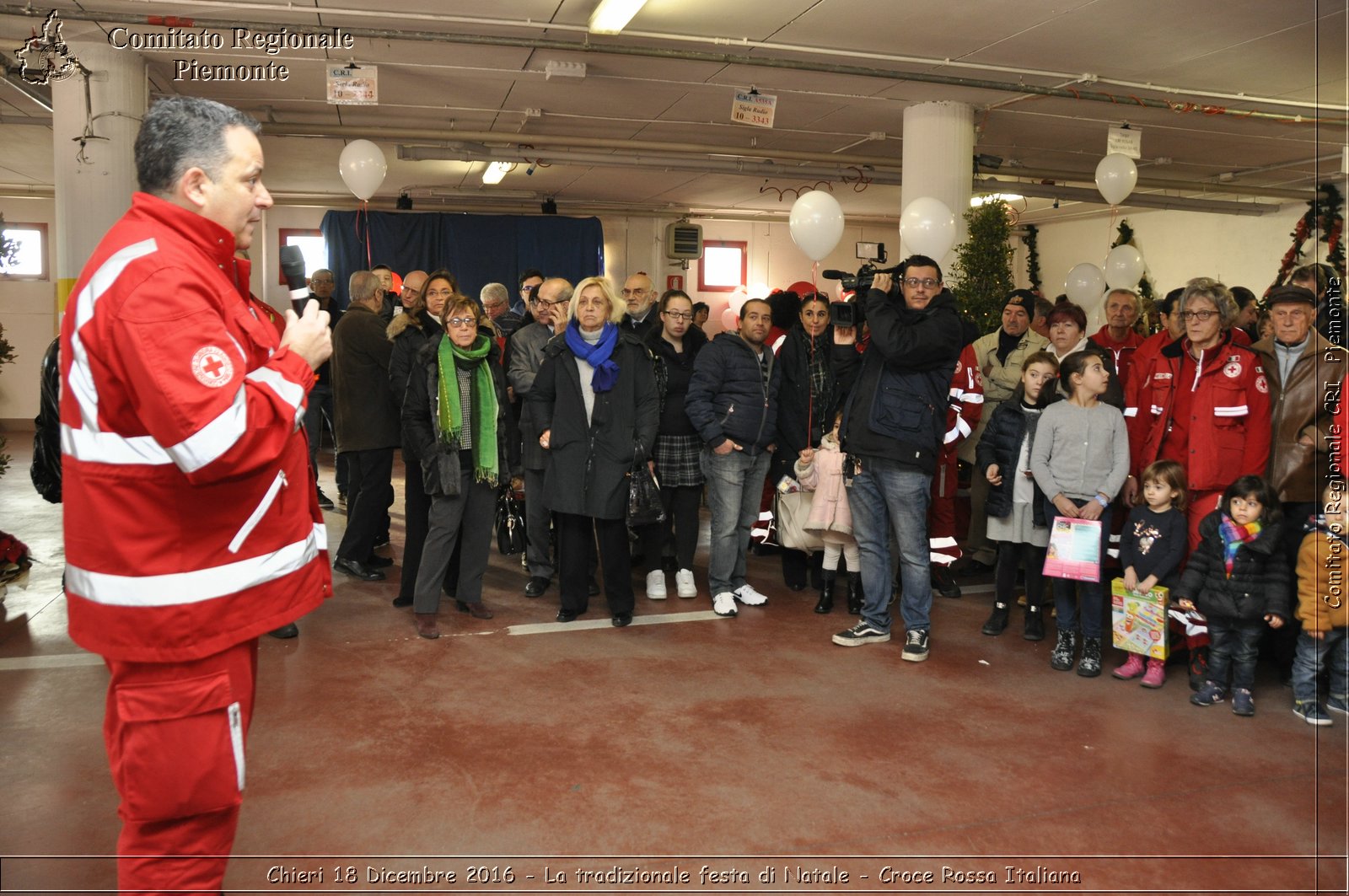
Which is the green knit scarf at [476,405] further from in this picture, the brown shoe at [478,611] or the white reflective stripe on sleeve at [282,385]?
the white reflective stripe on sleeve at [282,385]

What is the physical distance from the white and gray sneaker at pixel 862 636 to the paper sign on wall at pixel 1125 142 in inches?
209

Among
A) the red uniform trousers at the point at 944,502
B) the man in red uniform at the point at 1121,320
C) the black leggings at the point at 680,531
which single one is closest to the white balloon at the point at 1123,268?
the man in red uniform at the point at 1121,320

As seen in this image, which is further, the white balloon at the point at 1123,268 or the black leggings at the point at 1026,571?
the white balloon at the point at 1123,268

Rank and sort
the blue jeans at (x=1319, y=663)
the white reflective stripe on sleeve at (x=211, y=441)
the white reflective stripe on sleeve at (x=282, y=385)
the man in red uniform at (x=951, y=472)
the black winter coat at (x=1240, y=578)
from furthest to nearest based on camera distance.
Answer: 1. the man in red uniform at (x=951, y=472)
2. the black winter coat at (x=1240, y=578)
3. the blue jeans at (x=1319, y=663)
4. the white reflective stripe on sleeve at (x=282, y=385)
5. the white reflective stripe on sleeve at (x=211, y=441)

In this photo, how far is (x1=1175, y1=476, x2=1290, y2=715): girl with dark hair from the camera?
3537 mm

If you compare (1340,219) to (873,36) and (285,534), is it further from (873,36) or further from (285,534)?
(873,36)

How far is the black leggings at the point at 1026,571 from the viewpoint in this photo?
4418 mm

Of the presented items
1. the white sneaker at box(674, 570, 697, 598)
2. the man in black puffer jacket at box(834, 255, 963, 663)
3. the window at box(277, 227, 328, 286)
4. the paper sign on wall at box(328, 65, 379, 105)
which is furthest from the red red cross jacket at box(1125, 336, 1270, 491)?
the window at box(277, 227, 328, 286)

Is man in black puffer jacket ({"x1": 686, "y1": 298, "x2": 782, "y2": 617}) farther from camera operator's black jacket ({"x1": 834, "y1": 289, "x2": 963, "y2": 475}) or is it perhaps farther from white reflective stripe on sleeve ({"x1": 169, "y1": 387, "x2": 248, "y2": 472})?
white reflective stripe on sleeve ({"x1": 169, "y1": 387, "x2": 248, "y2": 472})

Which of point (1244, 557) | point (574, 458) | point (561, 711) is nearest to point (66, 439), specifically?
point (561, 711)

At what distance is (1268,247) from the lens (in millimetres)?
12664

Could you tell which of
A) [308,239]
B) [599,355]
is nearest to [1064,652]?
[599,355]

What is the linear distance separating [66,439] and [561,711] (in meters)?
2.18

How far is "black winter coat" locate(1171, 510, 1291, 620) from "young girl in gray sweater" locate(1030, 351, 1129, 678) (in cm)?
41
